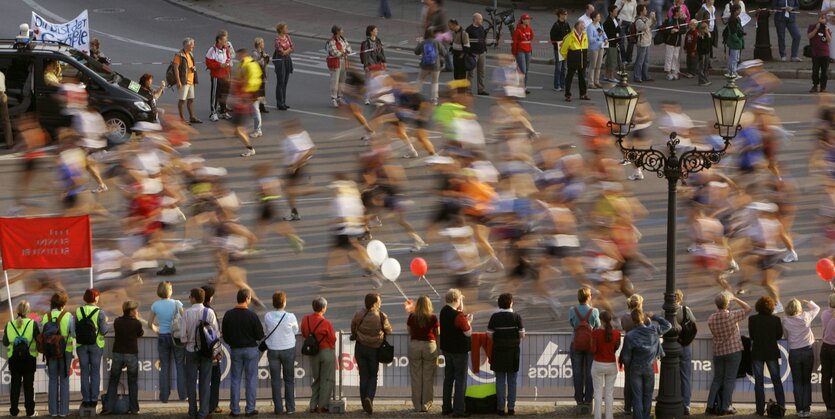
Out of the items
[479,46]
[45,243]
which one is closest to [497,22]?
[479,46]

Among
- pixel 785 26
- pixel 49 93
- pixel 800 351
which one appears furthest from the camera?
pixel 785 26

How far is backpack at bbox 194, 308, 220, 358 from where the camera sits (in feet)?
51.1

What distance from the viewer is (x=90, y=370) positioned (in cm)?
1586

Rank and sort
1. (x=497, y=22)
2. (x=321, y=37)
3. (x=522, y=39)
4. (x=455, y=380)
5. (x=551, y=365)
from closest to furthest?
(x=455, y=380), (x=551, y=365), (x=522, y=39), (x=497, y=22), (x=321, y=37)

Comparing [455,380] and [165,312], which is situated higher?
[165,312]

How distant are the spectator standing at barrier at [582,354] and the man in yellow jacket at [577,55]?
13099mm

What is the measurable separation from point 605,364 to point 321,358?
2955mm

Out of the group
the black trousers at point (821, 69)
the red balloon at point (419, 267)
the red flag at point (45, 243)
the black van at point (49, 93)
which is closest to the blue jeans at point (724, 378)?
the red balloon at point (419, 267)

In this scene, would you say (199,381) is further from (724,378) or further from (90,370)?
(724,378)

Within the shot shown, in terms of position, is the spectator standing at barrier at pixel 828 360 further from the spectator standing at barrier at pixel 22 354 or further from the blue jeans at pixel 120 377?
the spectator standing at barrier at pixel 22 354

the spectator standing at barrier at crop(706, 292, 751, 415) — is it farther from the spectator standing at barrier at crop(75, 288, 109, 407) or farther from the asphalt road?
the spectator standing at barrier at crop(75, 288, 109, 407)

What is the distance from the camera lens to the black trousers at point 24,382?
15688 mm

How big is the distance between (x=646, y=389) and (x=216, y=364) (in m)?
4.46

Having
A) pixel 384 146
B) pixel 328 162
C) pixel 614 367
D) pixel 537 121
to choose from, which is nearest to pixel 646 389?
pixel 614 367
